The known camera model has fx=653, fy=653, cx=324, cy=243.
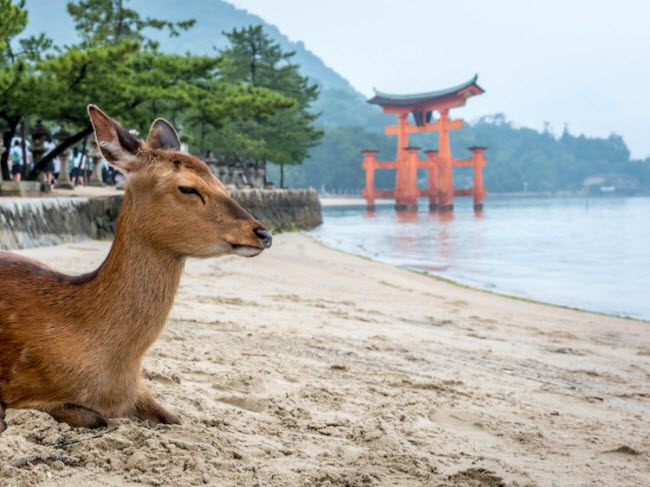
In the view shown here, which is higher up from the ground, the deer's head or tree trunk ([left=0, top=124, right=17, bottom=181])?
tree trunk ([left=0, top=124, right=17, bottom=181])

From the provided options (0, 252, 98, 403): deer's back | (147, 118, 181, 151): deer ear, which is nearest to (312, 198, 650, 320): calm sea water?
(147, 118, 181, 151): deer ear

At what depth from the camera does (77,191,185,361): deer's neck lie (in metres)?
2.18

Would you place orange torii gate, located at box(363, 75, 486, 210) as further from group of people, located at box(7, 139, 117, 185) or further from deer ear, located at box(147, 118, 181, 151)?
deer ear, located at box(147, 118, 181, 151)

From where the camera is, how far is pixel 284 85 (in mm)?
34188

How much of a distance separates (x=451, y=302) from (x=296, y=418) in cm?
648

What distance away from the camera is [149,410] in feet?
7.54

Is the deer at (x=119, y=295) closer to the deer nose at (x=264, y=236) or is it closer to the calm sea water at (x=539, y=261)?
the deer nose at (x=264, y=236)

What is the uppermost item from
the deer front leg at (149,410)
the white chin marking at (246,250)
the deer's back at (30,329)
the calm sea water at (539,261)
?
the white chin marking at (246,250)

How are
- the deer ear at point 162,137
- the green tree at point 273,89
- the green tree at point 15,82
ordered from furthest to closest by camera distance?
the green tree at point 273,89
the green tree at point 15,82
the deer ear at point 162,137

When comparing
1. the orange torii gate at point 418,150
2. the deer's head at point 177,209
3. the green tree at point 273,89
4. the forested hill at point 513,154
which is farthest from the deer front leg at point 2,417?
the forested hill at point 513,154

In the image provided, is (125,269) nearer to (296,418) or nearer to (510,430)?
(296,418)

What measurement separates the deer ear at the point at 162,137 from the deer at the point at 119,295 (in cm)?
15

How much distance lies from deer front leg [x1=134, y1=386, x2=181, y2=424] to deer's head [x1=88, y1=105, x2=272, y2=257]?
0.52 meters

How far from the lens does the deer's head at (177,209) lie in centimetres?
218
